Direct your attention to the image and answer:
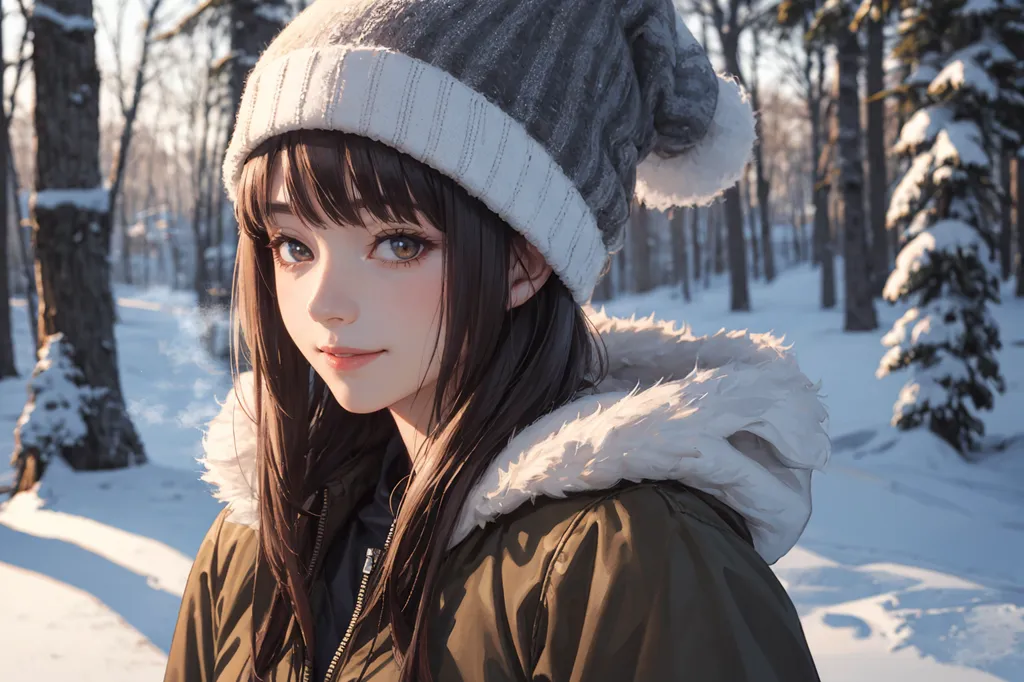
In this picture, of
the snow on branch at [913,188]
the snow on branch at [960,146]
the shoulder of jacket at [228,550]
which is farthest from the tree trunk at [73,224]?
the snow on branch at [960,146]

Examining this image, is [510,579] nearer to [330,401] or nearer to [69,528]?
[330,401]

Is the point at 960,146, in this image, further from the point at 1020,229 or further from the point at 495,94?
the point at 1020,229

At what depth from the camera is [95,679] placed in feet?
9.57

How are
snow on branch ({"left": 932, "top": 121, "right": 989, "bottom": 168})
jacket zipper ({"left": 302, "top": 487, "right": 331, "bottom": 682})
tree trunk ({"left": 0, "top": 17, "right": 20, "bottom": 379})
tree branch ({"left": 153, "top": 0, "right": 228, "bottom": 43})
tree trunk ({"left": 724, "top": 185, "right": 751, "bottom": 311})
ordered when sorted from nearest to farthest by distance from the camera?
jacket zipper ({"left": 302, "top": 487, "right": 331, "bottom": 682}) < snow on branch ({"left": 932, "top": 121, "right": 989, "bottom": 168}) < tree branch ({"left": 153, "top": 0, "right": 228, "bottom": 43}) < tree trunk ({"left": 0, "top": 17, "right": 20, "bottom": 379}) < tree trunk ({"left": 724, "top": 185, "right": 751, "bottom": 311})

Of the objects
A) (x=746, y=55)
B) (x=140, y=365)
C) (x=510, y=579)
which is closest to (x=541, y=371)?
(x=510, y=579)

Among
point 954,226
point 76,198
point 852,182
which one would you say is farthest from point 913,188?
point 76,198

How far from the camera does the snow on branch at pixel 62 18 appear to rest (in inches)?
215

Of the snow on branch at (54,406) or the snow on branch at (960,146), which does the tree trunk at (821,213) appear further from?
the snow on branch at (54,406)

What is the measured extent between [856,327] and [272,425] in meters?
13.0

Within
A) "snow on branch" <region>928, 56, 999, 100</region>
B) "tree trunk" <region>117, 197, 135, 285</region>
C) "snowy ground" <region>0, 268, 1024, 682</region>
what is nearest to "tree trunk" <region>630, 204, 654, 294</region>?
"snowy ground" <region>0, 268, 1024, 682</region>

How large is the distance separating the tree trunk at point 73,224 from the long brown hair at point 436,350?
15.6 ft

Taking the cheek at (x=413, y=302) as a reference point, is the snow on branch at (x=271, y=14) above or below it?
above

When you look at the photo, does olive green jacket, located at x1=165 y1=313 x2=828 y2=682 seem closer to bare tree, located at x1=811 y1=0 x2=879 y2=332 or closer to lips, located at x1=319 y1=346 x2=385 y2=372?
lips, located at x1=319 y1=346 x2=385 y2=372

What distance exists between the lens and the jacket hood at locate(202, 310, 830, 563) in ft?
3.56
